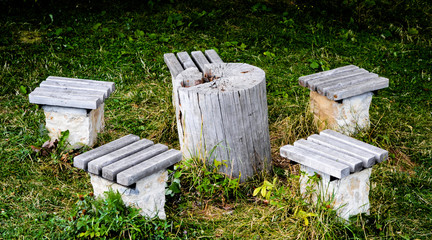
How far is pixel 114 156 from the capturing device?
150 inches

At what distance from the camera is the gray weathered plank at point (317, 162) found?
3.55 meters

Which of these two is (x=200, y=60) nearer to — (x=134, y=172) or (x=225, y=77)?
(x=225, y=77)

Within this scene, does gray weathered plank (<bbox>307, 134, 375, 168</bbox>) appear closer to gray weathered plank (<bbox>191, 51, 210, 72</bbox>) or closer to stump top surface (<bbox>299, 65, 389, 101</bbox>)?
stump top surface (<bbox>299, 65, 389, 101</bbox>)

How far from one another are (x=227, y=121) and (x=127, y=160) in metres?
0.88

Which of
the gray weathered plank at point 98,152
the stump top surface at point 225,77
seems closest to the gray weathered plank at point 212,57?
the stump top surface at point 225,77

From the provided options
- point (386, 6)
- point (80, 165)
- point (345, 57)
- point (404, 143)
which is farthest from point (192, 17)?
point (80, 165)

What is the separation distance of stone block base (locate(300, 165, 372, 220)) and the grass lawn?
0.30ft

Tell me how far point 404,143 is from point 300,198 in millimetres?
1816

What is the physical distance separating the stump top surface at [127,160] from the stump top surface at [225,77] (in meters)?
0.62

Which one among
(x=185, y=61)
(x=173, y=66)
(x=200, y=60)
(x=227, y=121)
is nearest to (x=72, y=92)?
(x=173, y=66)

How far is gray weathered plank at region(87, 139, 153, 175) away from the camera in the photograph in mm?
3648

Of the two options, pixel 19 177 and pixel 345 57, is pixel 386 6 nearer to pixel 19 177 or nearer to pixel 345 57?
pixel 345 57

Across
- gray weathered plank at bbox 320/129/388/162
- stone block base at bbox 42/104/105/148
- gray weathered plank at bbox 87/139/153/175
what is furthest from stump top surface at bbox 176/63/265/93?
stone block base at bbox 42/104/105/148

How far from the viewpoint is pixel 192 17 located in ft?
26.1
